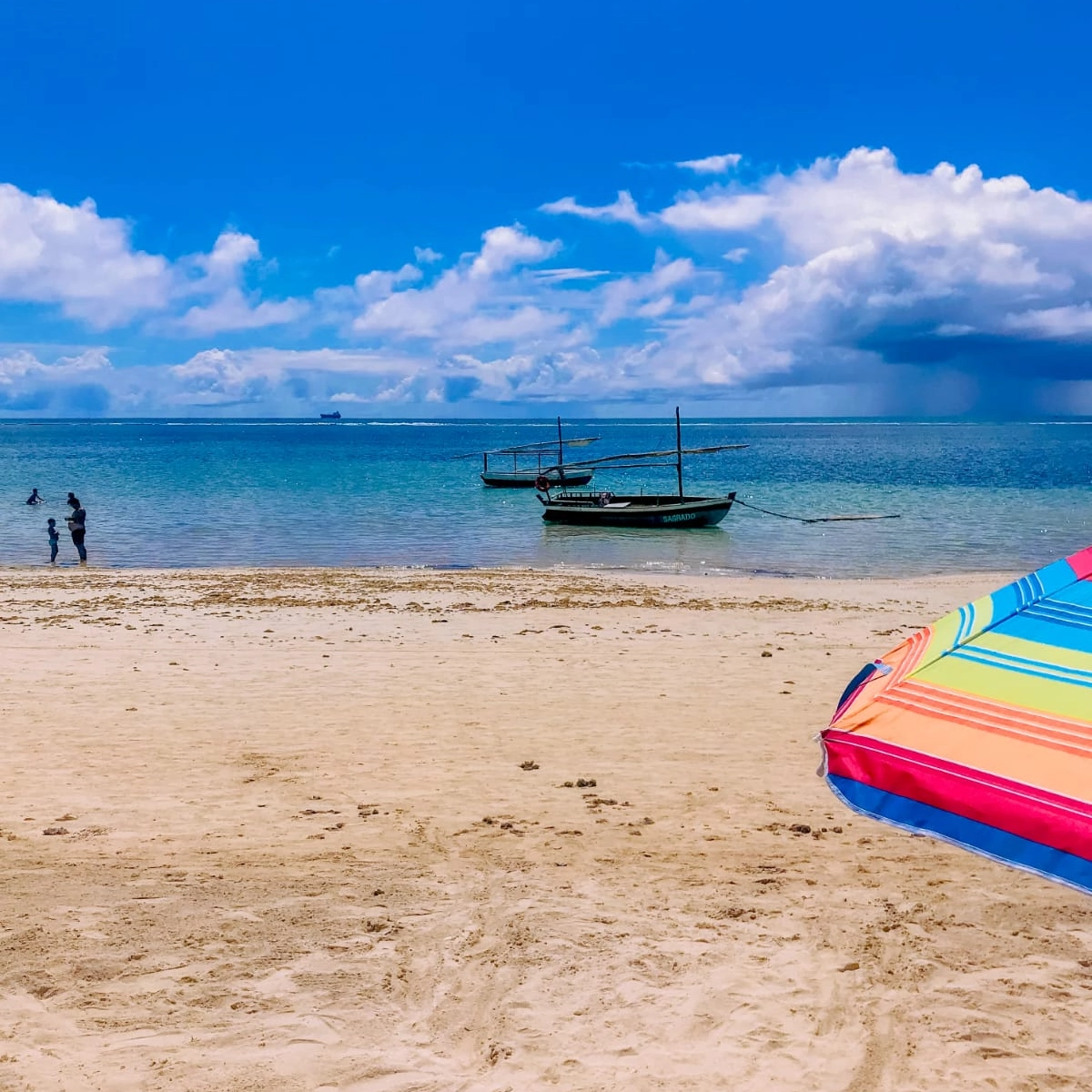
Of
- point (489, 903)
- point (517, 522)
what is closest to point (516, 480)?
point (517, 522)

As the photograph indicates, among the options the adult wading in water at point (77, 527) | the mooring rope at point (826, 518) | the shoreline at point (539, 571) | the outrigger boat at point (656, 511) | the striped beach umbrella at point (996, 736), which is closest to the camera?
the striped beach umbrella at point (996, 736)

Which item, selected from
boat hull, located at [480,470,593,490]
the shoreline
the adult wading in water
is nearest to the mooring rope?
the shoreline

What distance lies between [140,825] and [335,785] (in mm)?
1723

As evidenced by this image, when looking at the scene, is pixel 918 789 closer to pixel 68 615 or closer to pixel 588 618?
pixel 588 618

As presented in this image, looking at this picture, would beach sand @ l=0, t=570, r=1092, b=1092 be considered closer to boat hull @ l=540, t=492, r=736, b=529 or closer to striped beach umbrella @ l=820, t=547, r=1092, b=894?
striped beach umbrella @ l=820, t=547, r=1092, b=894

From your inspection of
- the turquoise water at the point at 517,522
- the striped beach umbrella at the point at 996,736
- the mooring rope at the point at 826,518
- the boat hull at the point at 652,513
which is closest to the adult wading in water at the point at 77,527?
the turquoise water at the point at 517,522

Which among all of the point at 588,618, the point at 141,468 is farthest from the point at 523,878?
the point at 141,468

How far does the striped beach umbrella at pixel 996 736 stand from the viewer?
3.78m

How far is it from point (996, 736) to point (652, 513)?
34212 millimetres

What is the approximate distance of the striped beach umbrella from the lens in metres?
3.78

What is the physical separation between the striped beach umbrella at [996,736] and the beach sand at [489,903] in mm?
1681

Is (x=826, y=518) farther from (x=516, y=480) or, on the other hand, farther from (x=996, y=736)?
(x=996, y=736)

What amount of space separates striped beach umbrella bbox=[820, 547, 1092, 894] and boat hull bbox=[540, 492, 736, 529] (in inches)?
1302

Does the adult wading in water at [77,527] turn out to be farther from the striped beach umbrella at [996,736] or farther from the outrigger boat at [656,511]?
the striped beach umbrella at [996,736]
